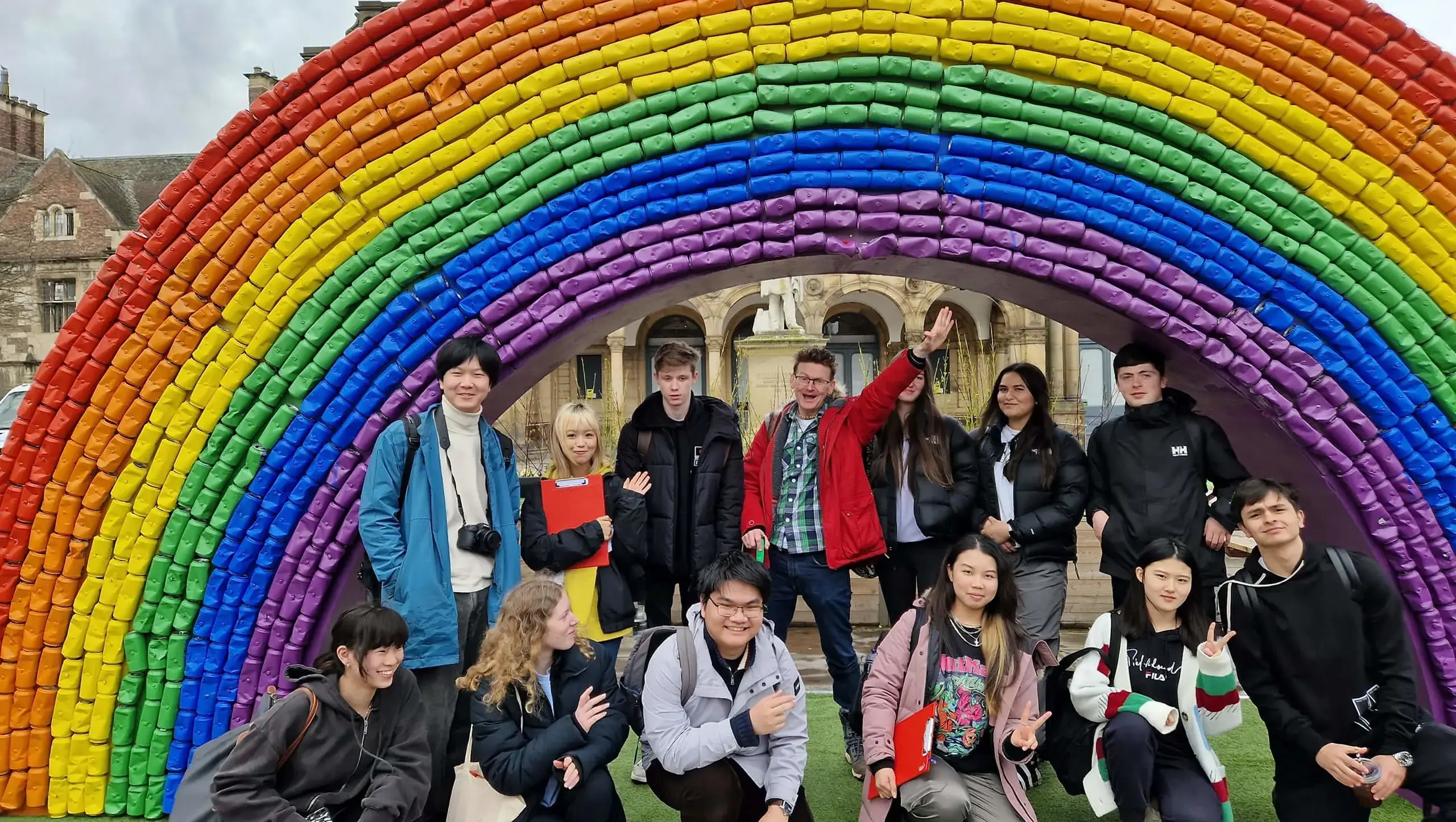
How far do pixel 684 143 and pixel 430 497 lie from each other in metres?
1.74

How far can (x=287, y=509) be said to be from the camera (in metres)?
4.03

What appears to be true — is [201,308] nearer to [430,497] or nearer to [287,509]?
[287,509]

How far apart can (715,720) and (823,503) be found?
122cm

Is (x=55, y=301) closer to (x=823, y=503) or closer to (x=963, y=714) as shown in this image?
(x=823, y=503)

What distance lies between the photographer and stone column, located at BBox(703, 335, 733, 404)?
22392mm

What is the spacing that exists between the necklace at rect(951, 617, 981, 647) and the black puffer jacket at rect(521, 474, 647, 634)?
1332 millimetres

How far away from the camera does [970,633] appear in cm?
344

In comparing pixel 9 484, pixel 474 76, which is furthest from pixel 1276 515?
pixel 9 484

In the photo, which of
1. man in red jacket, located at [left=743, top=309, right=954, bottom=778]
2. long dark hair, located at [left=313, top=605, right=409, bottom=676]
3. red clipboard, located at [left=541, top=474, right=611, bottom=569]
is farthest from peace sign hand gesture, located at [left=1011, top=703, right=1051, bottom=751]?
long dark hair, located at [left=313, top=605, right=409, bottom=676]

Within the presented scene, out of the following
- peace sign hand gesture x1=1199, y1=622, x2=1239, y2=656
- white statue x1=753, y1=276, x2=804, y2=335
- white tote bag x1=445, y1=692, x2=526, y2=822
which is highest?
white statue x1=753, y1=276, x2=804, y2=335

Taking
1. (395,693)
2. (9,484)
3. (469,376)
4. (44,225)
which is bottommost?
(395,693)

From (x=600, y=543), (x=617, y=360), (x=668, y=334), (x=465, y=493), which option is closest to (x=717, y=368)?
(x=617, y=360)

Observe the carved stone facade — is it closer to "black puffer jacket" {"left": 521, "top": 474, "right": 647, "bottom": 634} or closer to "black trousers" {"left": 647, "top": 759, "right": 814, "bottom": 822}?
"black puffer jacket" {"left": 521, "top": 474, "right": 647, "bottom": 634}

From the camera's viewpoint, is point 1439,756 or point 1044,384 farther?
point 1044,384
